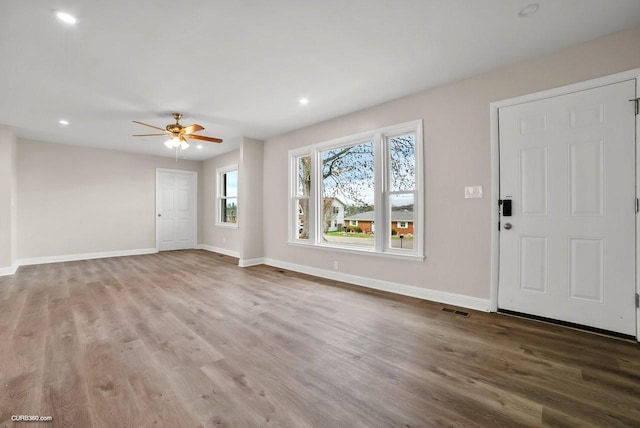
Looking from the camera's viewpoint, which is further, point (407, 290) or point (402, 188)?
point (402, 188)

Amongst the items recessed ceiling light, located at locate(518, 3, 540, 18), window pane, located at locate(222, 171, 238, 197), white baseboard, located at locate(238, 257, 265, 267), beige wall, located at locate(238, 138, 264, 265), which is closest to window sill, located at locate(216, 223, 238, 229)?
window pane, located at locate(222, 171, 238, 197)

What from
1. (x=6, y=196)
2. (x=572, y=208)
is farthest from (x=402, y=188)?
(x=6, y=196)

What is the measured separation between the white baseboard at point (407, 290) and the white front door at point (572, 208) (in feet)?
0.83

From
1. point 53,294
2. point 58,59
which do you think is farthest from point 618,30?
point 53,294

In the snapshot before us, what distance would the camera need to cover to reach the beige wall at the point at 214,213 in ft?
22.5

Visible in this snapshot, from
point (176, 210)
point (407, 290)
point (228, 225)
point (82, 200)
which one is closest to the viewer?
point (407, 290)

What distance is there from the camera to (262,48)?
2545 millimetres

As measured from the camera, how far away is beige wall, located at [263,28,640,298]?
2555 millimetres

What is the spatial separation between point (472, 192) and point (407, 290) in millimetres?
1452

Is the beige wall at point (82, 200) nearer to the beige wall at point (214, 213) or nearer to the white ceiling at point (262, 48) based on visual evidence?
the beige wall at point (214, 213)

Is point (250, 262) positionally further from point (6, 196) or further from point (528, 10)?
point (528, 10)

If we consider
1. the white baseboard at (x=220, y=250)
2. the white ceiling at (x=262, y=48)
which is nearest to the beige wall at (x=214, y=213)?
the white baseboard at (x=220, y=250)

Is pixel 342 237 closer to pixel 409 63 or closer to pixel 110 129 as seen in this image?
pixel 409 63

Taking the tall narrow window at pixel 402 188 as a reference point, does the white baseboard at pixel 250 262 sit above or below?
below
